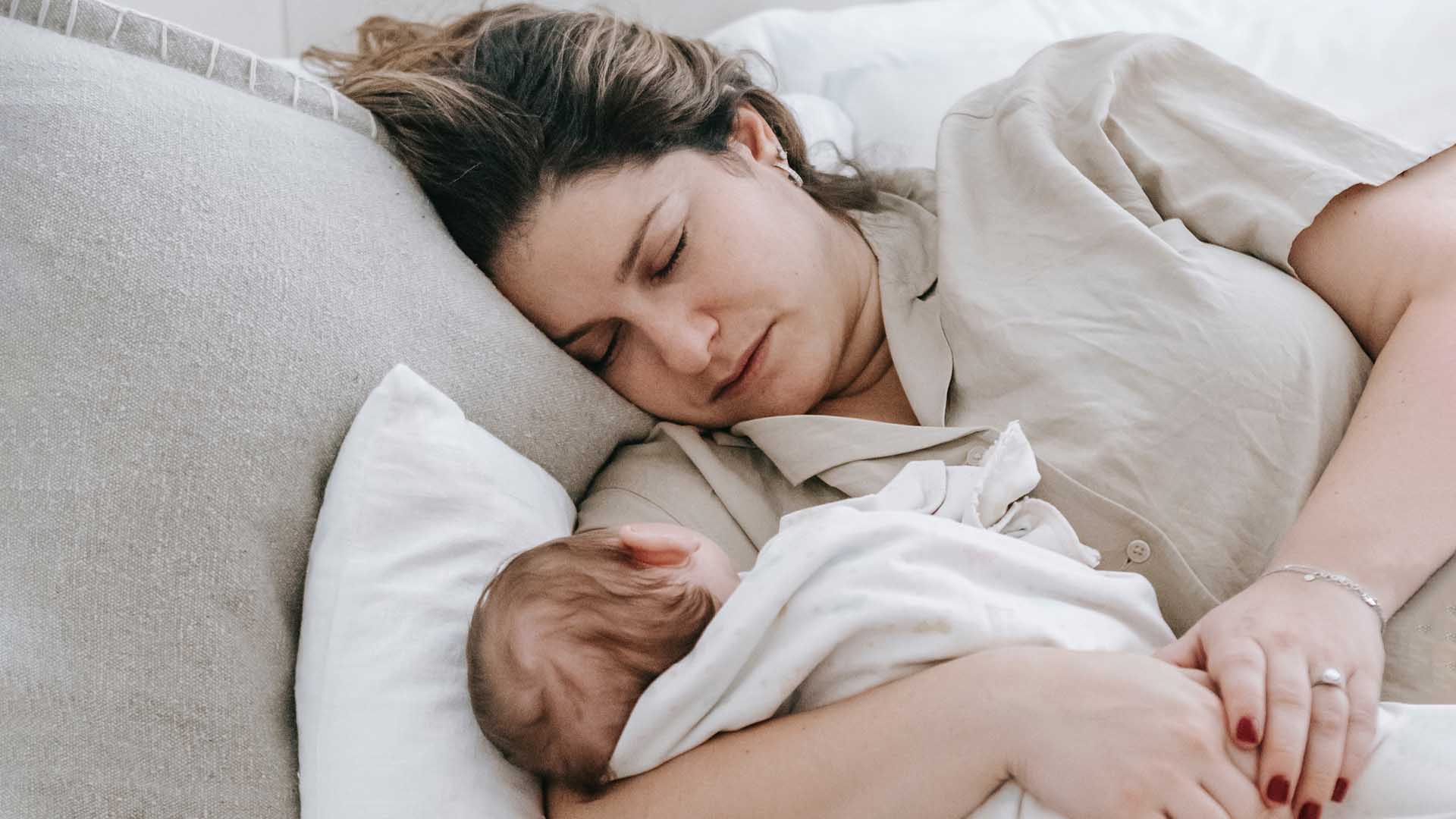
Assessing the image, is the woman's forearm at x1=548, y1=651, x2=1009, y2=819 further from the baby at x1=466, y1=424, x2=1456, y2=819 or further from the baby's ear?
the baby's ear

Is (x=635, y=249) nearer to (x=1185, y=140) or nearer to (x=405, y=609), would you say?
(x=405, y=609)

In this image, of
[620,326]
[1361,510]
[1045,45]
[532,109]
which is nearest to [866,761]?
[1361,510]

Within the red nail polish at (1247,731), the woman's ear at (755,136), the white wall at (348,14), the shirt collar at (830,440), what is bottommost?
the white wall at (348,14)

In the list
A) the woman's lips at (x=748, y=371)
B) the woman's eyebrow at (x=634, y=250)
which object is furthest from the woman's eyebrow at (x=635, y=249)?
the woman's lips at (x=748, y=371)

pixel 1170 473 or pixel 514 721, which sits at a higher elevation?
pixel 1170 473

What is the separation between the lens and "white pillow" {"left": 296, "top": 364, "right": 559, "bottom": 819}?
2.85ft

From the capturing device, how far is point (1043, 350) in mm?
1099

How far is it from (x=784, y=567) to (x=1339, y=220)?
0.70 metres

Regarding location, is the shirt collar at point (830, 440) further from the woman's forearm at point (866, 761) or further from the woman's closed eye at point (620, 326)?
the woman's forearm at point (866, 761)

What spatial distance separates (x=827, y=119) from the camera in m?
1.73

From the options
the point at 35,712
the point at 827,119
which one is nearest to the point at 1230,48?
the point at 827,119

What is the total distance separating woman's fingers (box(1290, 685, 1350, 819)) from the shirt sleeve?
0.51 meters

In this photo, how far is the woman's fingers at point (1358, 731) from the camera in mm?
762

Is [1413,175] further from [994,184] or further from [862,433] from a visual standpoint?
[862,433]
